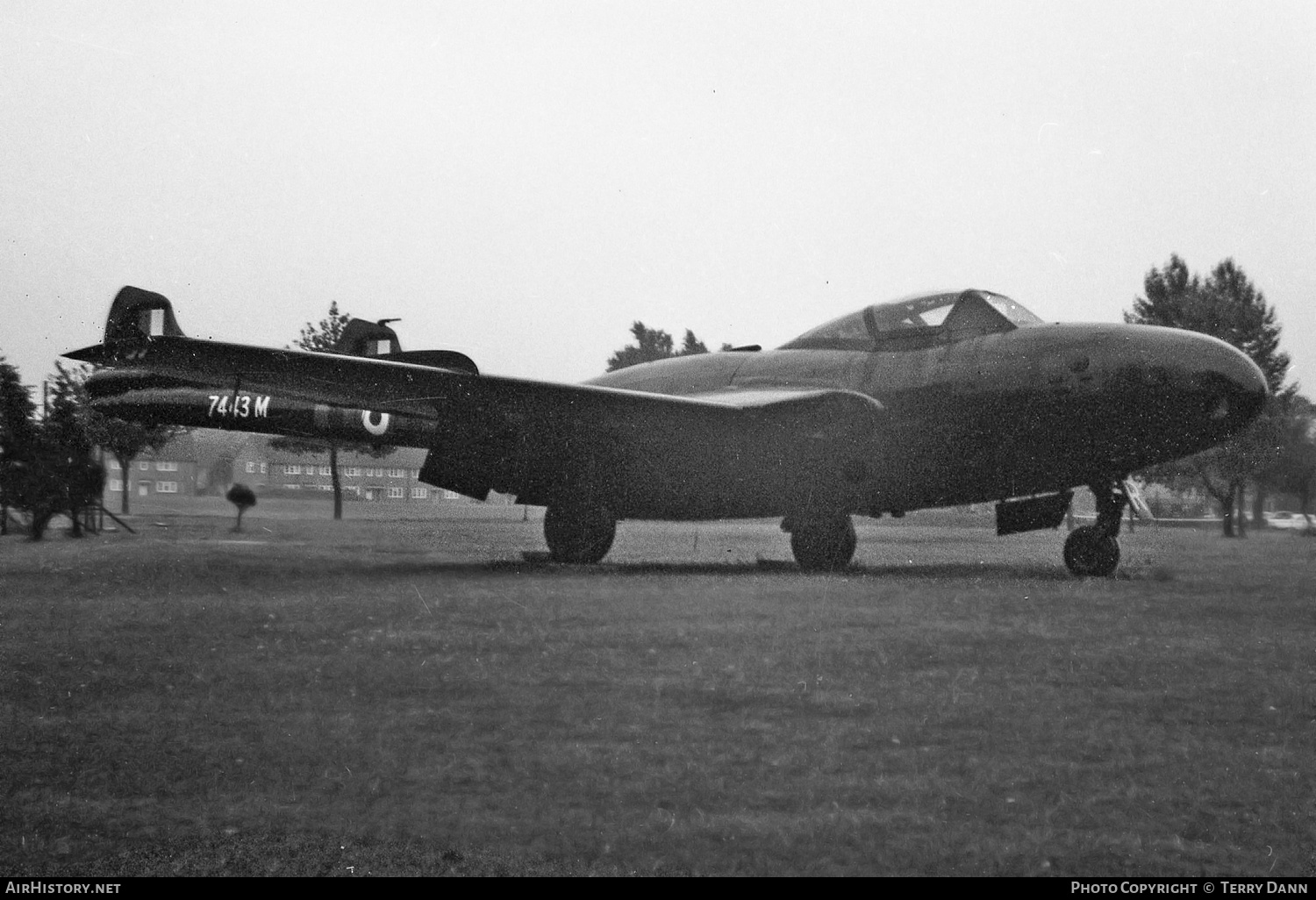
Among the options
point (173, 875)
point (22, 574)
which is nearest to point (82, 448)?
point (22, 574)

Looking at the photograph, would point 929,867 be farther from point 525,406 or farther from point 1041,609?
point 525,406

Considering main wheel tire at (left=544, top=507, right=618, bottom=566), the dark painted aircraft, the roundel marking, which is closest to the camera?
the dark painted aircraft

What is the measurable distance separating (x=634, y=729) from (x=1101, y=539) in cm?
794

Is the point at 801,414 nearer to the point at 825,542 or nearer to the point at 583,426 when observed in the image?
the point at 825,542

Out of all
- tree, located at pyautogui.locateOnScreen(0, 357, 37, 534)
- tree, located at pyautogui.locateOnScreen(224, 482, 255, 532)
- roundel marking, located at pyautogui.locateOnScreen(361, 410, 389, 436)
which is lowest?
tree, located at pyautogui.locateOnScreen(224, 482, 255, 532)

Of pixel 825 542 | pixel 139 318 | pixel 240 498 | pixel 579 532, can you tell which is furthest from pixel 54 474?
pixel 825 542

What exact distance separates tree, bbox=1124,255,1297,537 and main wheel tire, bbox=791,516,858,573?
4005mm

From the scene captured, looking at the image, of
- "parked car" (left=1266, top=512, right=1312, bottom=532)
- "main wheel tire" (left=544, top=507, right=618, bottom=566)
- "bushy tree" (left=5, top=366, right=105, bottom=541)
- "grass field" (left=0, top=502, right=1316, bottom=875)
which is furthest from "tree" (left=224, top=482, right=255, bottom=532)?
"parked car" (left=1266, top=512, right=1312, bottom=532)

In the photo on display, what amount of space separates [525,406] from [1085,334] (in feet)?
18.2

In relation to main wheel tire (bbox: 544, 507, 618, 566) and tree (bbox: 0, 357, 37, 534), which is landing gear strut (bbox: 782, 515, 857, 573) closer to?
main wheel tire (bbox: 544, 507, 618, 566)

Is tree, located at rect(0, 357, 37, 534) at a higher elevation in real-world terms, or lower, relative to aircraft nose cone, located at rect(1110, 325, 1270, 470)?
lower

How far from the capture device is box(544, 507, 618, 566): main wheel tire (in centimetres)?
1302

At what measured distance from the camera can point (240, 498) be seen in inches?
312

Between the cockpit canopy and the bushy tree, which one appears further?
the cockpit canopy
